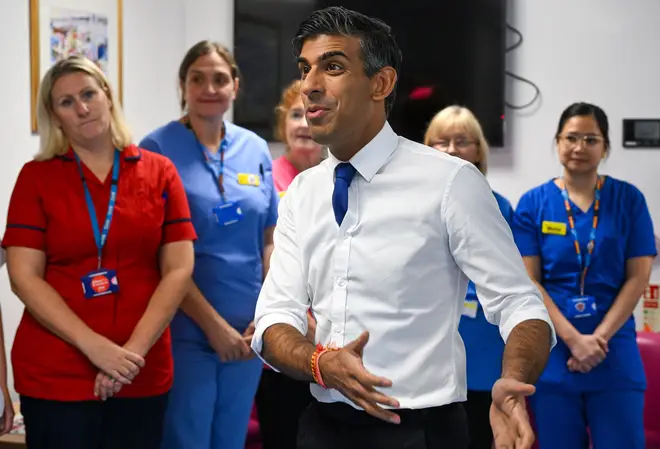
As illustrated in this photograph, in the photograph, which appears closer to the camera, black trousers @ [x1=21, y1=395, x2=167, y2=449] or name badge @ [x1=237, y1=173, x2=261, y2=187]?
black trousers @ [x1=21, y1=395, x2=167, y2=449]

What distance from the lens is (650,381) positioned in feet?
12.0

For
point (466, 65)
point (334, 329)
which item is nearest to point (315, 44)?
point (334, 329)

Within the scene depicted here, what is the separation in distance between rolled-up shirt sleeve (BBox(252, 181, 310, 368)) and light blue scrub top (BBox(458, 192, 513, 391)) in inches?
53.5

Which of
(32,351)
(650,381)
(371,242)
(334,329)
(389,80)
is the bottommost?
(650,381)

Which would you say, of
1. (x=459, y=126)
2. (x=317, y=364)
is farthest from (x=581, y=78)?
(x=317, y=364)

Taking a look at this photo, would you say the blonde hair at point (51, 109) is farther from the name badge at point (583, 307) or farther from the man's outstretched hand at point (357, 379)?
Answer: the name badge at point (583, 307)

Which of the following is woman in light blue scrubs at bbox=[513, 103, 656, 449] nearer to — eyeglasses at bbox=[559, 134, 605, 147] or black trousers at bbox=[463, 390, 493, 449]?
eyeglasses at bbox=[559, 134, 605, 147]

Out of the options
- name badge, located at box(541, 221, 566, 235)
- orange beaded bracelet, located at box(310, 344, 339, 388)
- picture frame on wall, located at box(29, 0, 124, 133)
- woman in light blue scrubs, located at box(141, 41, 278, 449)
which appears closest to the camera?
orange beaded bracelet, located at box(310, 344, 339, 388)

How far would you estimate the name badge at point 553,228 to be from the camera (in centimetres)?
303

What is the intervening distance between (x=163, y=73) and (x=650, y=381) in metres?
2.77

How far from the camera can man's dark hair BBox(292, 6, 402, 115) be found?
5.22ft

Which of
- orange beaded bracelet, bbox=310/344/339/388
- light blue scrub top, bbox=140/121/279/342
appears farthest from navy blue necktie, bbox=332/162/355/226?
light blue scrub top, bbox=140/121/279/342

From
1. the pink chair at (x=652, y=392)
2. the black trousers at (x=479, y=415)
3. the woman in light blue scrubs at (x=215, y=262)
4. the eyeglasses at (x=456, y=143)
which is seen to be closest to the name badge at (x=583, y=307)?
the black trousers at (x=479, y=415)

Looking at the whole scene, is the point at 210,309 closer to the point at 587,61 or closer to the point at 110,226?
the point at 110,226
